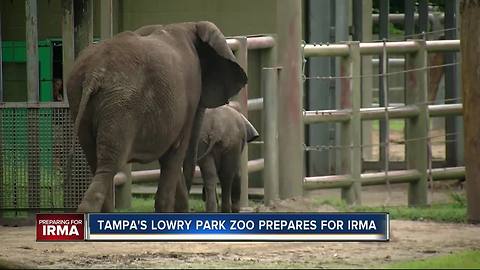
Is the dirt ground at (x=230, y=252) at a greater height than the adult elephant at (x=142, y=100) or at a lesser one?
lesser

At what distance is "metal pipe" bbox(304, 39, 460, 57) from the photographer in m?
16.2

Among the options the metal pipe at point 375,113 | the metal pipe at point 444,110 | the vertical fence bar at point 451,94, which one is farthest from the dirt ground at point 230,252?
the vertical fence bar at point 451,94

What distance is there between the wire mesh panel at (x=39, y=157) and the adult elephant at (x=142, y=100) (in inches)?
54.6

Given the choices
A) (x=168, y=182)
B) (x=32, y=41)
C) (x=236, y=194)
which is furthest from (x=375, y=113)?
(x=168, y=182)

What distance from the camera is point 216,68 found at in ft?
42.2

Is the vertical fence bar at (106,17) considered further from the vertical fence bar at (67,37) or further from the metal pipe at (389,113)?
the metal pipe at (389,113)

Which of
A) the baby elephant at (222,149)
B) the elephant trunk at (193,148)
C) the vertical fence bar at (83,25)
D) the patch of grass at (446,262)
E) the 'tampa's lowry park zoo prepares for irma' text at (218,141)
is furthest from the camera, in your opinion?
the baby elephant at (222,149)

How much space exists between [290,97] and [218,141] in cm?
146

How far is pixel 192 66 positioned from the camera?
40.5 feet

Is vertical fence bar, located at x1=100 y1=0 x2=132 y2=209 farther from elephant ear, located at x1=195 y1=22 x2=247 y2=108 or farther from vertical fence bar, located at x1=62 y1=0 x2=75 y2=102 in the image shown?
elephant ear, located at x1=195 y1=22 x2=247 y2=108

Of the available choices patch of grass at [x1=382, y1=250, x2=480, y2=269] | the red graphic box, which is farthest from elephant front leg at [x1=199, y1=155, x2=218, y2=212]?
patch of grass at [x1=382, y1=250, x2=480, y2=269]

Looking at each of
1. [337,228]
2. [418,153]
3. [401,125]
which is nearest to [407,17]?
[418,153]

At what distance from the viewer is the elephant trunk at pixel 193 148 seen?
1271 cm

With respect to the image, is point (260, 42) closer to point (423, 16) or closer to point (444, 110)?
point (444, 110)
